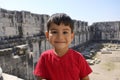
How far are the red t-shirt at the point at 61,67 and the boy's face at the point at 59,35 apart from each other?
109 mm

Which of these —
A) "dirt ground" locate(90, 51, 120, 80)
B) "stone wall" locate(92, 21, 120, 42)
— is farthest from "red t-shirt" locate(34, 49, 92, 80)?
"stone wall" locate(92, 21, 120, 42)

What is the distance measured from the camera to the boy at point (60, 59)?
1.86 m

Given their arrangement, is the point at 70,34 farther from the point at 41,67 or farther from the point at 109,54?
the point at 109,54

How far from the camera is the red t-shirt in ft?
6.13

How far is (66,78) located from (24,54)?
5.39m

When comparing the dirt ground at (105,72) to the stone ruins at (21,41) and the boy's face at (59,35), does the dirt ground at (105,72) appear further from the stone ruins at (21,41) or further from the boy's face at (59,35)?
the boy's face at (59,35)

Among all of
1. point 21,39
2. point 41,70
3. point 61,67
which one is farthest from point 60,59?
point 21,39

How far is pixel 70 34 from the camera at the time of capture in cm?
194

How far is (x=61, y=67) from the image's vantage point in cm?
187

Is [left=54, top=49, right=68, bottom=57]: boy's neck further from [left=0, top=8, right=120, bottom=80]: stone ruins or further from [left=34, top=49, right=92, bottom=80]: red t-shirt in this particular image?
[left=0, top=8, right=120, bottom=80]: stone ruins

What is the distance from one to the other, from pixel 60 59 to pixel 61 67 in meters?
0.08

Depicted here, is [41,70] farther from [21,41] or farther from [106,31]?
[106,31]

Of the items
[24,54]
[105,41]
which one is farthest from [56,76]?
[105,41]

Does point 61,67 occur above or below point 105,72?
above
